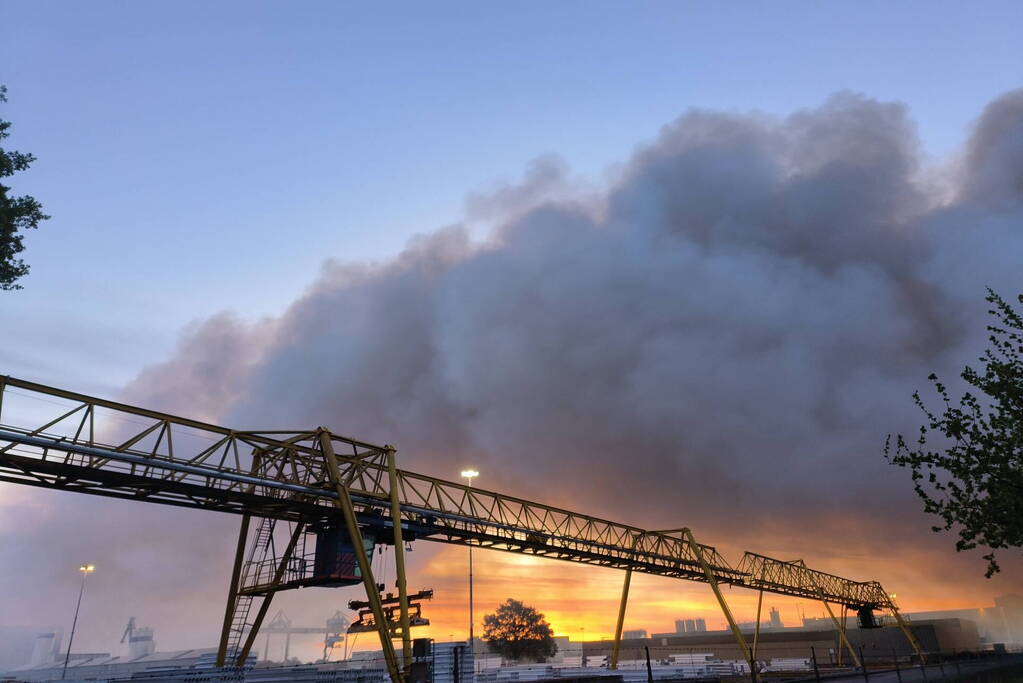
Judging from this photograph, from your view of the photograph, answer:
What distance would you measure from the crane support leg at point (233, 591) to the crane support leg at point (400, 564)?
654 cm

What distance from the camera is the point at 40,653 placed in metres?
194

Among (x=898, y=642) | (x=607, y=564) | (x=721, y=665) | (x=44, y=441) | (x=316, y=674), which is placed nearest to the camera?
(x=44, y=441)

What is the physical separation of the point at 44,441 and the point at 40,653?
231 meters

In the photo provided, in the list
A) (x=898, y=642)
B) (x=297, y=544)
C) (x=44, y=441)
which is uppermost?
(x=44, y=441)

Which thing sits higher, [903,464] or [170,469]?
[170,469]

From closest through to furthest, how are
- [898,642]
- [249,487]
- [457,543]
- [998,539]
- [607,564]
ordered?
1. [998,539]
2. [249,487]
3. [457,543]
4. [607,564]
5. [898,642]

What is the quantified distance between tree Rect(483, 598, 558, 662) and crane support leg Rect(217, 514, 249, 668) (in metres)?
74.4

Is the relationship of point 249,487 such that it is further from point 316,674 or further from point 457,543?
point 457,543

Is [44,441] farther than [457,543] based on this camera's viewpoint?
No

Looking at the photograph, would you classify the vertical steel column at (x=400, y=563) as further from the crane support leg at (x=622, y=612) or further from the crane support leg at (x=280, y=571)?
the crane support leg at (x=622, y=612)

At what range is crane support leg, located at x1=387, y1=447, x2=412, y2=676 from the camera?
26.0 metres

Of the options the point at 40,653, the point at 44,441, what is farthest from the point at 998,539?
the point at 40,653

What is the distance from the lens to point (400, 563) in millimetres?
27656

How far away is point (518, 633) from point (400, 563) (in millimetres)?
79234
